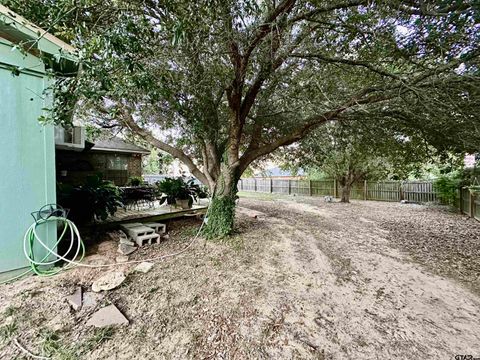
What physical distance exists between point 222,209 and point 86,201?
297 centimetres

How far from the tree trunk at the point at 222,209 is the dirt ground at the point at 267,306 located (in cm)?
40

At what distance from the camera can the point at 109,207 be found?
4.95m

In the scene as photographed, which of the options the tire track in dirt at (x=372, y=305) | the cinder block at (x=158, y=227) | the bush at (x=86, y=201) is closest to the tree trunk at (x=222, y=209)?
the cinder block at (x=158, y=227)

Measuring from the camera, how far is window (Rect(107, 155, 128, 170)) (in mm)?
10421

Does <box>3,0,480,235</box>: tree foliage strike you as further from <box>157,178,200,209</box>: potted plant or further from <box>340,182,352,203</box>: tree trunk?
<box>340,182,352,203</box>: tree trunk

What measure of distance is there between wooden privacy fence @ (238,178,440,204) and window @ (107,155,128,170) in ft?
37.9

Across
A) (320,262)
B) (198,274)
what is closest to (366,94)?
(320,262)

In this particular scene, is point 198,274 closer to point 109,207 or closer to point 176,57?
point 109,207

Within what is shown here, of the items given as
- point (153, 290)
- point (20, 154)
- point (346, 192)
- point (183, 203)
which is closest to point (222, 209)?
point (153, 290)

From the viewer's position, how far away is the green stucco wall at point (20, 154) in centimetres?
293

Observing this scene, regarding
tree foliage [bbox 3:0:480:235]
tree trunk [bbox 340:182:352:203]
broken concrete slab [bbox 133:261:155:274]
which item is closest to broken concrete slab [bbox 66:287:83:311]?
broken concrete slab [bbox 133:261:155:274]

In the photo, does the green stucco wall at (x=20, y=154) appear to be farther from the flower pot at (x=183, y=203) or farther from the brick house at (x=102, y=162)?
the brick house at (x=102, y=162)

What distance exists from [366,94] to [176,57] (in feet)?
11.7

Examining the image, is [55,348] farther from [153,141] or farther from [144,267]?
[153,141]
